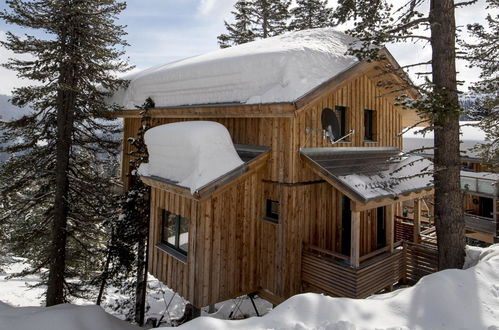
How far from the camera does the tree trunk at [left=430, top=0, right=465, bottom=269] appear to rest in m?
7.95

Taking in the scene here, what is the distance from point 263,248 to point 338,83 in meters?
5.05

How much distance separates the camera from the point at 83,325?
30.2 feet

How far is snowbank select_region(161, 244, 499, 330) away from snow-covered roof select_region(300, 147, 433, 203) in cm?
265

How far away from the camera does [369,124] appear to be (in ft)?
39.0

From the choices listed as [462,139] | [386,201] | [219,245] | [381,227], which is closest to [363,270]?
[386,201]

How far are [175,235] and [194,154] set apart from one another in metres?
2.72

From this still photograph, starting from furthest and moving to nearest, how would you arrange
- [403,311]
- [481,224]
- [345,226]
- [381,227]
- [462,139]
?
[462,139] < [481,224] < [381,227] < [345,226] < [403,311]

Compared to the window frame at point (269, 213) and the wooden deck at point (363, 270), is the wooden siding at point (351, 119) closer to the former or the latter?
the window frame at point (269, 213)

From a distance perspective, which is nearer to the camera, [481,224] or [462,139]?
[481,224]

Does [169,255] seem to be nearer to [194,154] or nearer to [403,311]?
[194,154]

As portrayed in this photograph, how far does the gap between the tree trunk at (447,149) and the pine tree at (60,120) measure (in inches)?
425

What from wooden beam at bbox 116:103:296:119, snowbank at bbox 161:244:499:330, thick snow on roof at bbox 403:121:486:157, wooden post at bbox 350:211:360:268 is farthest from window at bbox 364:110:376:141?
thick snow on roof at bbox 403:121:486:157

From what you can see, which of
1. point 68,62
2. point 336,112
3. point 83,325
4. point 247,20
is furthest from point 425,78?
point 247,20

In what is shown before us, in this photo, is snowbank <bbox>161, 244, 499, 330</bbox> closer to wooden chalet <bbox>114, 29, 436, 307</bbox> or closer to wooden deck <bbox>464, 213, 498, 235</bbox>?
wooden chalet <bbox>114, 29, 436, 307</bbox>
